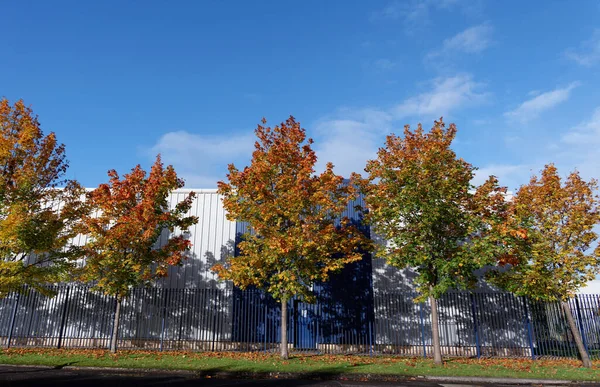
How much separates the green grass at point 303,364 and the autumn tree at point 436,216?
1984mm

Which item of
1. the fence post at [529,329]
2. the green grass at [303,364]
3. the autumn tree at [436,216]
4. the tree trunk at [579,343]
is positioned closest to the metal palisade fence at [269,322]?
the fence post at [529,329]

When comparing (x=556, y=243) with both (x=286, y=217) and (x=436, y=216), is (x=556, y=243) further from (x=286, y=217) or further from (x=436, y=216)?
(x=286, y=217)

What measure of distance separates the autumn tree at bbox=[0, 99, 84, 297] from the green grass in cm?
342

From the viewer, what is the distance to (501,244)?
1639cm

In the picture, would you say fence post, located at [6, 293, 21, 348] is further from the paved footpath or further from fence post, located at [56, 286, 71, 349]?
the paved footpath

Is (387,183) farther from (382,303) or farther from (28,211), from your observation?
(28,211)

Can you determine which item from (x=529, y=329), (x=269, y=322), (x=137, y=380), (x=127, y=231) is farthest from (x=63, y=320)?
(x=529, y=329)

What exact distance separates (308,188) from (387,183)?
133 inches

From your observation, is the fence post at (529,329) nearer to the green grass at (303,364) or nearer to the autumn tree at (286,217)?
the green grass at (303,364)

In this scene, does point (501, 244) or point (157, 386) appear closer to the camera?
point (157, 386)

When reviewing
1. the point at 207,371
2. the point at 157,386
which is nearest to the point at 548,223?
the point at 207,371

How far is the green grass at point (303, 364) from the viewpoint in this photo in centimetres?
1347

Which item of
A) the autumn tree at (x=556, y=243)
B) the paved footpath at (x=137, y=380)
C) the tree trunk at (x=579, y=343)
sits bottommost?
the paved footpath at (x=137, y=380)

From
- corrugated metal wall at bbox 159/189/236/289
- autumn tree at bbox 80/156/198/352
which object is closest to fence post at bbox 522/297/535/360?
corrugated metal wall at bbox 159/189/236/289
